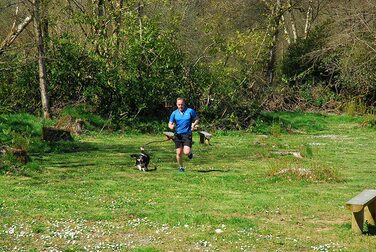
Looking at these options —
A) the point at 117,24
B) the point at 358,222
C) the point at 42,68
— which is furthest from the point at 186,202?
the point at 117,24

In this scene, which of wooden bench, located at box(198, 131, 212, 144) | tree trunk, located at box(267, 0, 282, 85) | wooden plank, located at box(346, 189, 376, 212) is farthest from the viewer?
tree trunk, located at box(267, 0, 282, 85)

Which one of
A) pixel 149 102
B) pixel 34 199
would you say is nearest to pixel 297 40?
pixel 149 102

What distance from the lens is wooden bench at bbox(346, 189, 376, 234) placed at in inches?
412

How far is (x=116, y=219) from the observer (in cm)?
1180

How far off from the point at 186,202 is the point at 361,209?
13.8ft

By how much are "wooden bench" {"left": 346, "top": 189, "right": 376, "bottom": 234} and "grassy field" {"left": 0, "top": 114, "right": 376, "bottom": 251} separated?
0.60 ft

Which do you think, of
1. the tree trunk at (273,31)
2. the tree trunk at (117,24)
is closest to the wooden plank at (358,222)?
the tree trunk at (117,24)

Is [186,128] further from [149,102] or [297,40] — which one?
Answer: [297,40]

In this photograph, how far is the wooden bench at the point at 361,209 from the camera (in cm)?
1047

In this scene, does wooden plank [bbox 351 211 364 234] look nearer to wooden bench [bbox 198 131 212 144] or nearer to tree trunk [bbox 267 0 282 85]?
wooden bench [bbox 198 131 212 144]

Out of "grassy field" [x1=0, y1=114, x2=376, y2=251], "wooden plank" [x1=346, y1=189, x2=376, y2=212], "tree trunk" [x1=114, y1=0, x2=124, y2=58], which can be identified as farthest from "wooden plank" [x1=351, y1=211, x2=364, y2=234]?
"tree trunk" [x1=114, y1=0, x2=124, y2=58]

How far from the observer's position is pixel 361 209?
10453 millimetres

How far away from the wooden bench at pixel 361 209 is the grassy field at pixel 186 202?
0.18 metres

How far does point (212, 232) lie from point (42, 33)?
79.5 ft
